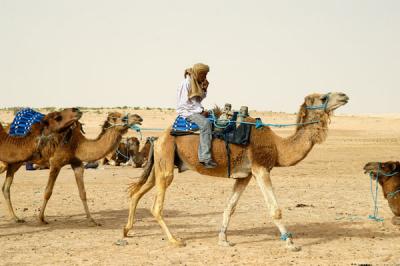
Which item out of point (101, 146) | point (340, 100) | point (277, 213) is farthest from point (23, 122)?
point (340, 100)

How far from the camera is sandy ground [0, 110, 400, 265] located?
8594 millimetres

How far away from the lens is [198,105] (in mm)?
9516

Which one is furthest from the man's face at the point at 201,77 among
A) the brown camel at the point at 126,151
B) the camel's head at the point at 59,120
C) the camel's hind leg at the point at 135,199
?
the brown camel at the point at 126,151

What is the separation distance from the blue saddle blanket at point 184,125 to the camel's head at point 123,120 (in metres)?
2.27

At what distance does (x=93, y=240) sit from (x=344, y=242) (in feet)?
13.9

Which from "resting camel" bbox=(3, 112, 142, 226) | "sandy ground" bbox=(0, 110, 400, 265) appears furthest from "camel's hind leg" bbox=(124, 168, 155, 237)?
"resting camel" bbox=(3, 112, 142, 226)

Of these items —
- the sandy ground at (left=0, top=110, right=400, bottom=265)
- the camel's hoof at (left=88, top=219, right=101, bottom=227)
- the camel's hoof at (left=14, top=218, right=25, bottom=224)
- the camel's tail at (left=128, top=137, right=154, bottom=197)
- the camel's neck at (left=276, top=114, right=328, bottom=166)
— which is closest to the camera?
the sandy ground at (left=0, top=110, right=400, bottom=265)

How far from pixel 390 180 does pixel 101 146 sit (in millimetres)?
5636

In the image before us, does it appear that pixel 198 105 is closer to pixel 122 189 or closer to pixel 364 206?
pixel 364 206

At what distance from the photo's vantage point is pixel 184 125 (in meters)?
9.52

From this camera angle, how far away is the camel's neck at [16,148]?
10.3m

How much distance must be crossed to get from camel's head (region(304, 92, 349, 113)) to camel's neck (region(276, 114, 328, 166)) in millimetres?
195

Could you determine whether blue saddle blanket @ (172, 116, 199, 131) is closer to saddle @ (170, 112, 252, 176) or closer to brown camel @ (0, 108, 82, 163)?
saddle @ (170, 112, 252, 176)

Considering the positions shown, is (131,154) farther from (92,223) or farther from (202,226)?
(202,226)
